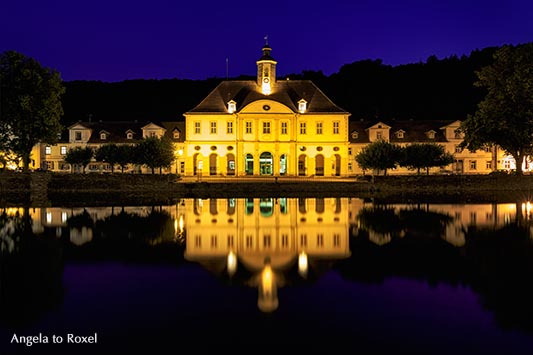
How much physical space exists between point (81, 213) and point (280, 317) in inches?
734

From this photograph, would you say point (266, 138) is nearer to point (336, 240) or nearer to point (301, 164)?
point (301, 164)

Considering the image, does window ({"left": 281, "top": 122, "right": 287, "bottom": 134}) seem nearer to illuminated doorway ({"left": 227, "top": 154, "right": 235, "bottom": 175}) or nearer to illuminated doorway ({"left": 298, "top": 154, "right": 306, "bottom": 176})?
illuminated doorway ({"left": 298, "top": 154, "right": 306, "bottom": 176})

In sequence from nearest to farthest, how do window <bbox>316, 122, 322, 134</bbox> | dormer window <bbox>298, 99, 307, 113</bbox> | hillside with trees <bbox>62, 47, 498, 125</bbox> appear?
window <bbox>316, 122, 322, 134</bbox> → dormer window <bbox>298, 99, 307, 113</bbox> → hillside with trees <bbox>62, 47, 498, 125</bbox>

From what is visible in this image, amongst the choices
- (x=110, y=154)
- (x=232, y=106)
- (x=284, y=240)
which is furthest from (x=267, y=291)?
(x=232, y=106)

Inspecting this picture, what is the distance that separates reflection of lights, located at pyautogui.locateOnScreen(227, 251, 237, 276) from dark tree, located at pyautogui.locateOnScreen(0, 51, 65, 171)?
35325mm

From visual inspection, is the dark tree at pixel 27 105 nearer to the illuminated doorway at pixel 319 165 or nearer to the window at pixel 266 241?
the illuminated doorway at pixel 319 165

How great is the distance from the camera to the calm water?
8.39 m

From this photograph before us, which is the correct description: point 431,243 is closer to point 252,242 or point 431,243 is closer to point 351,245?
point 351,245

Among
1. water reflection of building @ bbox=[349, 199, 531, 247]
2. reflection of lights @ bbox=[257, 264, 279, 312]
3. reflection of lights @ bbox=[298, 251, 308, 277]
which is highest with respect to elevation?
water reflection of building @ bbox=[349, 199, 531, 247]

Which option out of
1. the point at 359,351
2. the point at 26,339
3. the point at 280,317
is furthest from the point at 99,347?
the point at 359,351

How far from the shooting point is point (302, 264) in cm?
1334

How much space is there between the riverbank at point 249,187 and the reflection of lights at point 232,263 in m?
23.9

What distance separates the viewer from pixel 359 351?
7906mm

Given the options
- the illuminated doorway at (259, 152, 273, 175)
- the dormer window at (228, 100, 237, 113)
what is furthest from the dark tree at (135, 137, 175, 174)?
the illuminated doorway at (259, 152, 273, 175)
